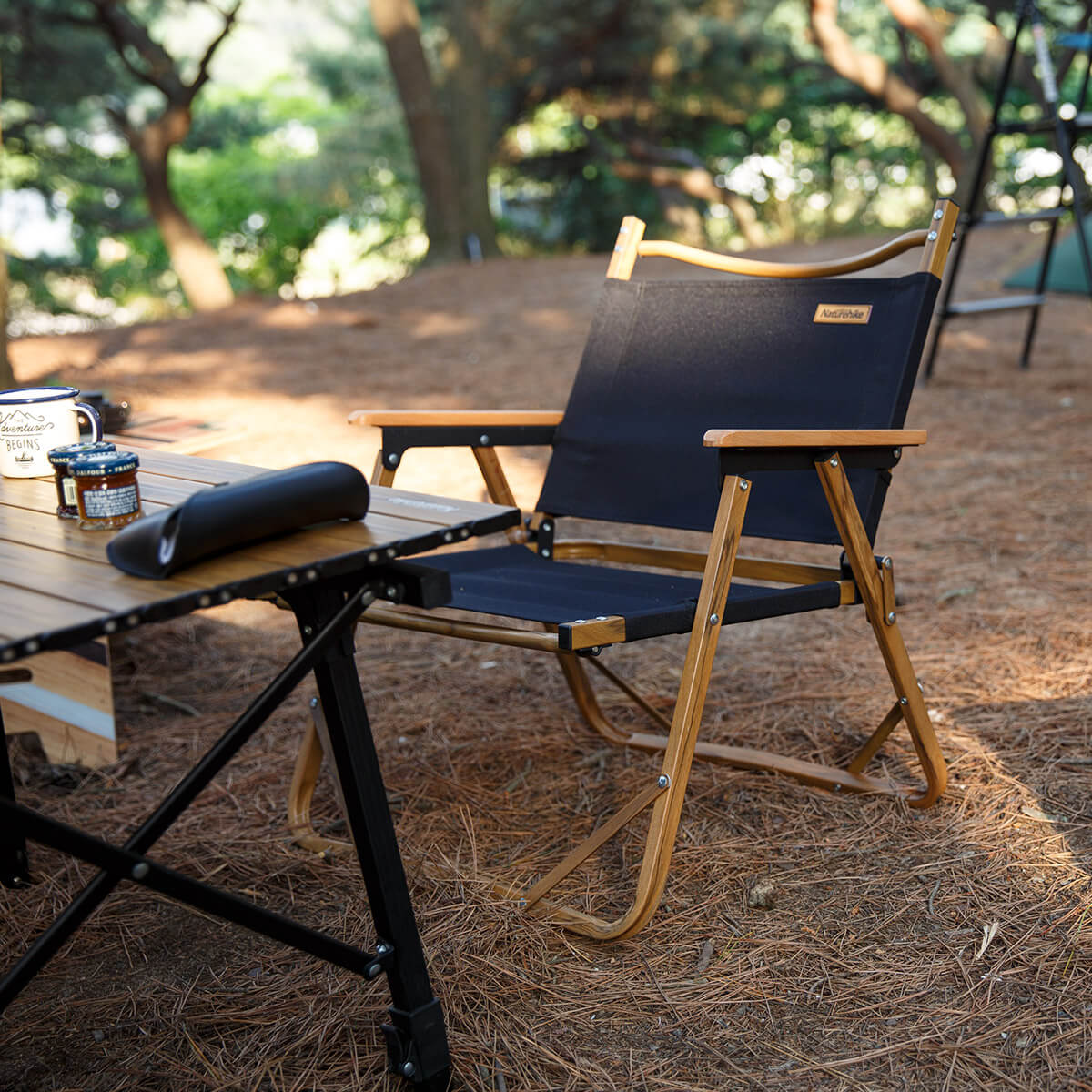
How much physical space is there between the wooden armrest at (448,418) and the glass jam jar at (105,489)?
67cm

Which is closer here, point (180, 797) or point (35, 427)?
point (180, 797)

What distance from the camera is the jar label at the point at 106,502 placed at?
131 centimetres

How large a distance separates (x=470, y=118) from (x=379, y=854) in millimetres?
8898

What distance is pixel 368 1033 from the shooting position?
1.48 metres

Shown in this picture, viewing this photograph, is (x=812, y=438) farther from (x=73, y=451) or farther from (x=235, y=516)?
(x=73, y=451)

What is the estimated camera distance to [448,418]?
2.11m

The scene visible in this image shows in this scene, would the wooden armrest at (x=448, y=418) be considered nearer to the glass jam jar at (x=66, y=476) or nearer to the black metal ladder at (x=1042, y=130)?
the glass jam jar at (x=66, y=476)

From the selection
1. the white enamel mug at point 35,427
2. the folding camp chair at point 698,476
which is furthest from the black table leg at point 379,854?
the white enamel mug at point 35,427

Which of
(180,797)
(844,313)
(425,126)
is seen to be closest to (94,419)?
(180,797)

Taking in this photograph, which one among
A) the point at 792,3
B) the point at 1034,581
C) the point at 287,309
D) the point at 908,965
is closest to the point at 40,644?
the point at 908,965

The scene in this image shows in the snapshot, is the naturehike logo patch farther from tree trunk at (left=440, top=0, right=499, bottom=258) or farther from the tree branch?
the tree branch

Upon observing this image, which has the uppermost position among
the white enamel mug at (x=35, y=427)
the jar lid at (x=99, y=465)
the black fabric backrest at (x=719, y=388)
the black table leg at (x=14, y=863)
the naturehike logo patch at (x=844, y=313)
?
the jar lid at (x=99, y=465)

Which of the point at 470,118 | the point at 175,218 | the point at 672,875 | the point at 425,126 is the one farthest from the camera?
the point at 175,218

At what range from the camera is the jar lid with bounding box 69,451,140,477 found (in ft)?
4.23
